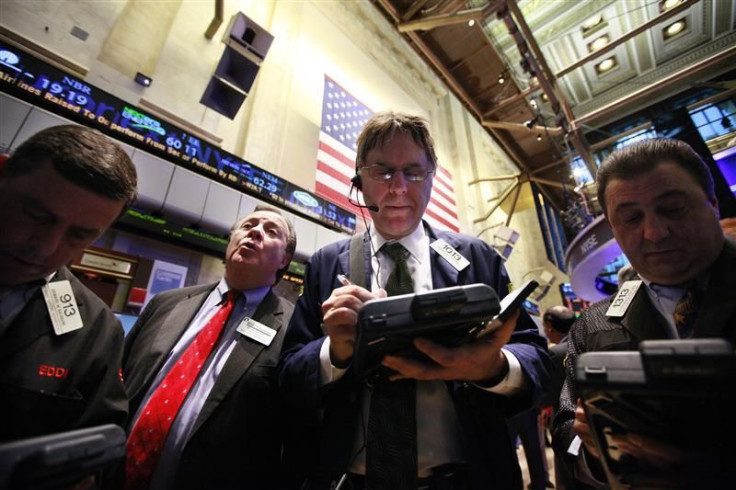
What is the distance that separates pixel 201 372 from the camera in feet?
4.53

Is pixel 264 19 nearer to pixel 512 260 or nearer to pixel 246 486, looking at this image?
pixel 246 486

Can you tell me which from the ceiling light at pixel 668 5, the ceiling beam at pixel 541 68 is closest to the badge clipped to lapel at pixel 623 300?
Answer: the ceiling beam at pixel 541 68

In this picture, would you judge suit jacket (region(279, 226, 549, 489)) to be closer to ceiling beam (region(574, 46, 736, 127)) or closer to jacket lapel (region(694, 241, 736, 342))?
jacket lapel (region(694, 241, 736, 342))

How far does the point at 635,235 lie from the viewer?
3.40 ft

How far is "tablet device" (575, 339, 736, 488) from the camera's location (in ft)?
1.47

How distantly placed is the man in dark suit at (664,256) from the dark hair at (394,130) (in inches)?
27.7

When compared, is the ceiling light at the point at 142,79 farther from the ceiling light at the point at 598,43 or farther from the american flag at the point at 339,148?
the ceiling light at the point at 598,43

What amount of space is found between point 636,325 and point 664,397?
73 cm

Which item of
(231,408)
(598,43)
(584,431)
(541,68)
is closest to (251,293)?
(231,408)

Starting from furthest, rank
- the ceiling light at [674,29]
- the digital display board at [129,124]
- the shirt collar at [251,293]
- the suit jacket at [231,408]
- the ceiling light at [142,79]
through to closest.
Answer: the ceiling light at [674,29] → the ceiling light at [142,79] → the digital display board at [129,124] → the shirt collar at [251,293] → the suit jacket at [231,408]

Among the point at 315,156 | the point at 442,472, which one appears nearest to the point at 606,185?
the point at 442,472

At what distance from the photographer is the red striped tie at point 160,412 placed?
3.79 feet

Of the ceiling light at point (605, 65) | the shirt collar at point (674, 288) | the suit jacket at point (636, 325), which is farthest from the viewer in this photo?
the ceiling light at point (605, 65)

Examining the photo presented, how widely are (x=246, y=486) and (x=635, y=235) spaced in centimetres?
175
